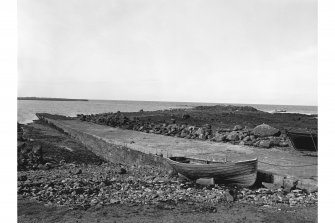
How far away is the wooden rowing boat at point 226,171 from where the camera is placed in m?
8.49

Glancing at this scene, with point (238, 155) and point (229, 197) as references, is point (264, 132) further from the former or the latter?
point (229, 197)

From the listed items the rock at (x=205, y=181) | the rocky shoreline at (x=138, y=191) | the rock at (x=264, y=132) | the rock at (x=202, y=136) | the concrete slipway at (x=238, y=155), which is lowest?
the rocky shoreline at (x=138, y=191)

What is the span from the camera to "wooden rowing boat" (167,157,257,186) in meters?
8.49

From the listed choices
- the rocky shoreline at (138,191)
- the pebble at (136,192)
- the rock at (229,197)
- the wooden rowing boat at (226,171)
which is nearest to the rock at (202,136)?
the rocky shoreline at (138,191)

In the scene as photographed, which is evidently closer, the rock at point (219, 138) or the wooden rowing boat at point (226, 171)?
the wooden rowing boat at point (226, 171)

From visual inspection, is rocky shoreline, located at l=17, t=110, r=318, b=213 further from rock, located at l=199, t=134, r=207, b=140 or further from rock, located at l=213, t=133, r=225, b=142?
rock, located at l=199, t=134, r=207, b=140

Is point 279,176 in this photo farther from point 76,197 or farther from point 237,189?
point 76,197

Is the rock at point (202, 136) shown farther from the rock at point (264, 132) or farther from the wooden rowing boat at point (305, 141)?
the wooden rowing boat at point (305, 141)

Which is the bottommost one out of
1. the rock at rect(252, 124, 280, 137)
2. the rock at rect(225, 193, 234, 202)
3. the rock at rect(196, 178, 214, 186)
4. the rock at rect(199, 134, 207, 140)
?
the rock at rect(225, 193, 234, 202)

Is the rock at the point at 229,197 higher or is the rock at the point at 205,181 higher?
the rock at the point at 205,181

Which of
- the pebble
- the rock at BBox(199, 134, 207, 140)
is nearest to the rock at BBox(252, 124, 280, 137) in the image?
the rock at BBox(199, 134, 207, 140)

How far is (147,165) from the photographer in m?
12.8

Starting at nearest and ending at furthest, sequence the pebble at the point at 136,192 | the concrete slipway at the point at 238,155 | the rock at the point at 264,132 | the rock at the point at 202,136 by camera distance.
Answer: the pebble at the point at 136,192, the concrete slipway at the point at 238,155, the rock at the point at 202,136, the rock at the point at 264,132

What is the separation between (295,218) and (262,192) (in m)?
1.85
